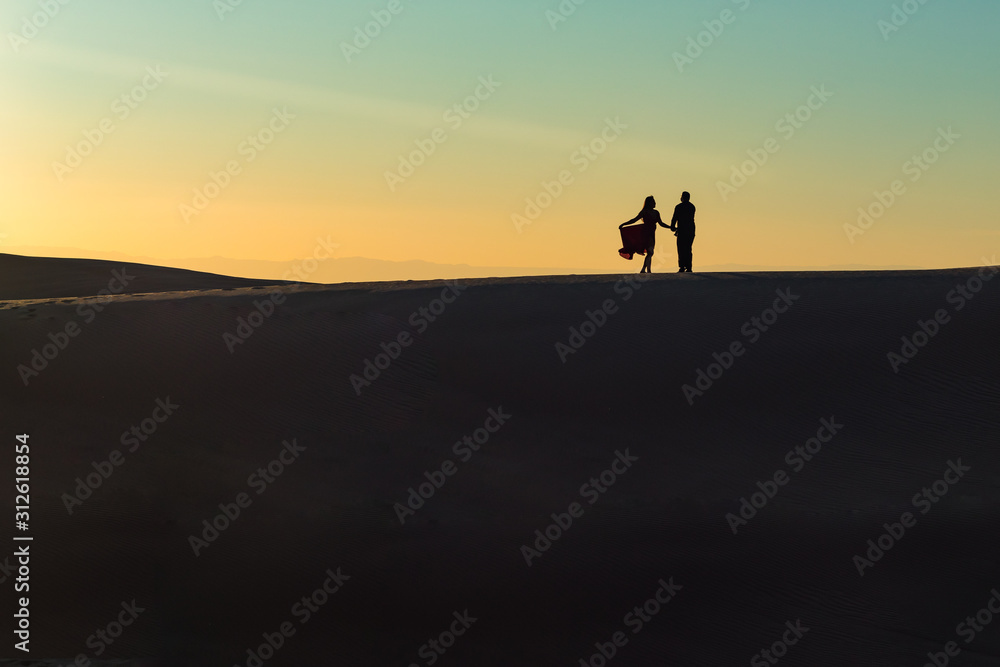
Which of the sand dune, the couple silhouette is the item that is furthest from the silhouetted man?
the sand dune

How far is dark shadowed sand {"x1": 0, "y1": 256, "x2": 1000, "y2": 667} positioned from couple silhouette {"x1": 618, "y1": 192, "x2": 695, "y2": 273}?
1582mm

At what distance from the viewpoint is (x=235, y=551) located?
10969 mm

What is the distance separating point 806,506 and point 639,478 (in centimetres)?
177

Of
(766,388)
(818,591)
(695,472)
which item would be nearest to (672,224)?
(766,388)

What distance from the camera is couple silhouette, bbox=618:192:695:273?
15367 millimetres

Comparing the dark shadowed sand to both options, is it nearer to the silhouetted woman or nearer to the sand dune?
the silhouetted woman

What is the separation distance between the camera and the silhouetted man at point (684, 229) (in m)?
15.3

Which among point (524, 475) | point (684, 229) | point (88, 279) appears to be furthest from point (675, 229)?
point (88, 279)

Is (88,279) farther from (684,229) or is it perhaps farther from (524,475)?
(524,475)

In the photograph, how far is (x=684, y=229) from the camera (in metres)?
15.5

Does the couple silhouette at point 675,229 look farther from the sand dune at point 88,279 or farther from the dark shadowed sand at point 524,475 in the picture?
the sand dune at point 88,279

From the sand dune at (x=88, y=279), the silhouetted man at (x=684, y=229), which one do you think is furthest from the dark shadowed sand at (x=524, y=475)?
the sand dune at (x=88, y=279)

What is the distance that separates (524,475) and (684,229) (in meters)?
5.75

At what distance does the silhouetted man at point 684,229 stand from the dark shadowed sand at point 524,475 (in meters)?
1.57
